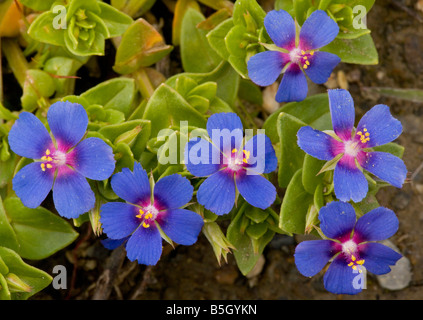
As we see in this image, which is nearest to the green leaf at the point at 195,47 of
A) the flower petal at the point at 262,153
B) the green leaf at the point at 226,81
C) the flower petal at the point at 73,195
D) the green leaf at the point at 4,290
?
the green leaf at the point at 226,81

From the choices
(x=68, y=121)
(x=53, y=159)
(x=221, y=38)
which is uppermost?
(x=221, y=38)

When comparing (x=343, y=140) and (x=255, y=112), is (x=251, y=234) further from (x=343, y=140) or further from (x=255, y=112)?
(x=255, y=112)

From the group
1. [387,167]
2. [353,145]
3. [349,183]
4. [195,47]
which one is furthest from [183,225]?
[195,47]

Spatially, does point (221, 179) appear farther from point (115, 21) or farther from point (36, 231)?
point (115, 21)

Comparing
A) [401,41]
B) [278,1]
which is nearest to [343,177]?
[278,1]

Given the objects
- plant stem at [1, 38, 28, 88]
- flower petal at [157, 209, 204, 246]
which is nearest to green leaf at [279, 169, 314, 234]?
flower petal at [157, 209, 204, 246]

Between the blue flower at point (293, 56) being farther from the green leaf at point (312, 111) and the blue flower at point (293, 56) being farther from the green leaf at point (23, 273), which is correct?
the green leaf at point (23, 273)

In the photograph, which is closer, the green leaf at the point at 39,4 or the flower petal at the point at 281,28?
the flower petal at the point at 281,28
